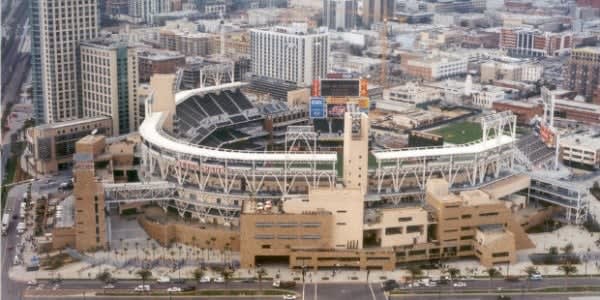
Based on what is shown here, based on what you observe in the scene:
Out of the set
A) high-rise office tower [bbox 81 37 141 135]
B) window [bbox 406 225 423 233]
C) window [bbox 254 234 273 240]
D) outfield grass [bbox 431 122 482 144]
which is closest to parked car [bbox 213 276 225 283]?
window [bbox 254 234 273 240]

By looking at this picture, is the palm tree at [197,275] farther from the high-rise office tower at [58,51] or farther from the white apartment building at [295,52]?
the white apartment building at [295,52]

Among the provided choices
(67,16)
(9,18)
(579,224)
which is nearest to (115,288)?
(579,224)

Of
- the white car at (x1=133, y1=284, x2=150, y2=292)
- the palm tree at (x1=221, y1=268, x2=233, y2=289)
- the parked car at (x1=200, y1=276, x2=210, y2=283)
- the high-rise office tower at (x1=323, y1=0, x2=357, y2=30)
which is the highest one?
the high-rise office tower at (x1=323, y1=0, x2=357, y2=30)

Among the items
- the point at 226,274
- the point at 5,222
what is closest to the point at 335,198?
the point at 226,274

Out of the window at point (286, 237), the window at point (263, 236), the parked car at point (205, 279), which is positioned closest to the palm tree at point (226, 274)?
the parked car at point (205, 279)

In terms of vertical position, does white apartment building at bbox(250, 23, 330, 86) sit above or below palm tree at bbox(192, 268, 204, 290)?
above

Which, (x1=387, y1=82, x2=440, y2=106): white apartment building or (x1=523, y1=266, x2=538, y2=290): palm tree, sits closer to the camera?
(x1=523, y1=266, x2=538, y2=290): palm tree

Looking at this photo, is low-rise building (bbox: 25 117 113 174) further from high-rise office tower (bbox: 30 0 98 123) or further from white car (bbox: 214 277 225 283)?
white car (bbox: 214 277 225 283)
